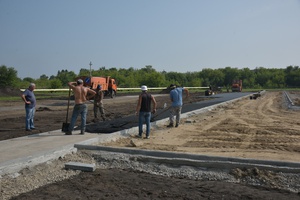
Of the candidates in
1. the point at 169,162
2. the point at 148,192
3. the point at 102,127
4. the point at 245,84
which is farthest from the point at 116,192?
the point at 245,84

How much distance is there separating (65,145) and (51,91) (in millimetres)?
40798

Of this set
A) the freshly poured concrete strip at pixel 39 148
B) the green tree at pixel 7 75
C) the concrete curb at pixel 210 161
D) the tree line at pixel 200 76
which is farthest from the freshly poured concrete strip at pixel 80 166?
the tree line at pixel 200 76

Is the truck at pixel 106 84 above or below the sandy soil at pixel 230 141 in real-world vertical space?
above

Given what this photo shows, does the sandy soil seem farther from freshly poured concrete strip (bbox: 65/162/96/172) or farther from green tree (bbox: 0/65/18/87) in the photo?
green tree (bbox: 0/65/18/87)

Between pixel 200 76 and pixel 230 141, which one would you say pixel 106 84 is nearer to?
pixel 230 141

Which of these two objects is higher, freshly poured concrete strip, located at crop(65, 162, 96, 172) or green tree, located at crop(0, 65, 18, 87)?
→ green tree, located at crop(0, 65, 18, 87)

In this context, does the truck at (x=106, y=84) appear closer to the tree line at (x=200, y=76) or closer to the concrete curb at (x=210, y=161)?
the concrete curb at (x=210, y=161)

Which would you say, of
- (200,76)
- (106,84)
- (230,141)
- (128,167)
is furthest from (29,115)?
(200,76)

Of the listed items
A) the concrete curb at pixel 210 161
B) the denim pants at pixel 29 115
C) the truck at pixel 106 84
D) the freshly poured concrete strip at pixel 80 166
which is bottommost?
the freshly poured concrete strip at pixel 80 166

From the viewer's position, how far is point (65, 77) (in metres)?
82.3

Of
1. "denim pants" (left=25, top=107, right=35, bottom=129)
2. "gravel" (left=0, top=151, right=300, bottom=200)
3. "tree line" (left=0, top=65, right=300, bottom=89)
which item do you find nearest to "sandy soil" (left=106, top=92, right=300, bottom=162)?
"gravel" (left=0, top=151, right=300, bottom=200)

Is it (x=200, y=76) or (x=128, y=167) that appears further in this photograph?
(x=200, y=76)

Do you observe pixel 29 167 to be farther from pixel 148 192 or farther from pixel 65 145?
pixel 148 192

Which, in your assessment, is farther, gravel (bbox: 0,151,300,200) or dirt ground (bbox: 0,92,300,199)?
gravel (bbox: 0,151,300,200)
